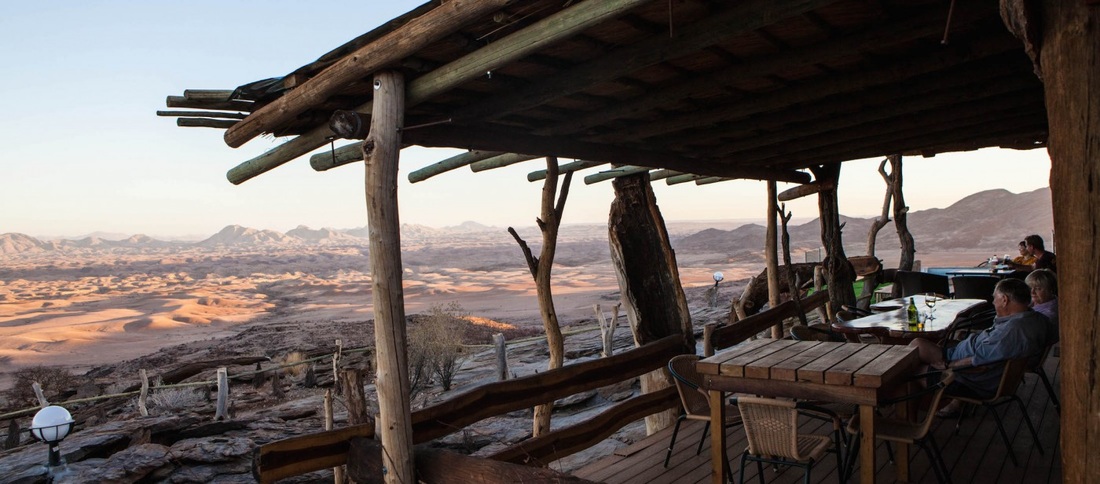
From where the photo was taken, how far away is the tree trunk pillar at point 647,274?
5.39m

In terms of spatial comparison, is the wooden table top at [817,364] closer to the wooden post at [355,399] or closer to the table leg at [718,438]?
the table leg at [718,438]

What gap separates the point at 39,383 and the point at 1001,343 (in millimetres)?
19462

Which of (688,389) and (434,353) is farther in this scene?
(434,353)

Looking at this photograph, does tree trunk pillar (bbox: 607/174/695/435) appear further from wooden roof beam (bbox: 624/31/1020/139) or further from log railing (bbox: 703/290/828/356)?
wooden roof beam (bbox: 624/31/1020/139)

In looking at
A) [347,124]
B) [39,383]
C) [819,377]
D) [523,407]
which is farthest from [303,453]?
[39,383]

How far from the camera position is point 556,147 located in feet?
15.0

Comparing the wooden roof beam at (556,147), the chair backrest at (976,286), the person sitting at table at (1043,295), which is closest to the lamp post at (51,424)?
the wooden roof beam at (556,147)

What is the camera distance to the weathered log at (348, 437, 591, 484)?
9.26 feet

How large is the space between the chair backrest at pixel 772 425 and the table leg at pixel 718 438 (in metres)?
0.24

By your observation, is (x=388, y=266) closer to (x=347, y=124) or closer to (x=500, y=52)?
(x=347, y=124)

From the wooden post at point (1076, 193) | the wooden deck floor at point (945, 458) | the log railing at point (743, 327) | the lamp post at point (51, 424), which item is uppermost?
the wooden post at point (1076, 193)

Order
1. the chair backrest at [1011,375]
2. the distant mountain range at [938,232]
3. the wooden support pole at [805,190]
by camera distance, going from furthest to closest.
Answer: the distant mountain range at [938,232] < the wooden support pole at [805,190] < the chair backrest at [1011,375]

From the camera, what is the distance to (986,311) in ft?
18.0

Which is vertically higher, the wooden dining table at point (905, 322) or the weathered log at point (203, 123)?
the weathered log at point (203, 123)
